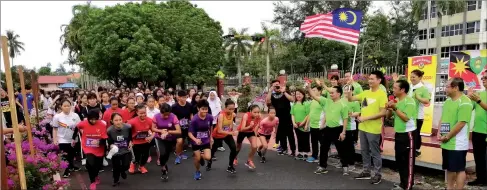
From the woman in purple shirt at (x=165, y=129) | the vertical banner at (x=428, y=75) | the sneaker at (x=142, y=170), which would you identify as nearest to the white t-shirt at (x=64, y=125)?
the sneaker at (x=142, y=170)

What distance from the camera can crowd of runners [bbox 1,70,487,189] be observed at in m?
5.28

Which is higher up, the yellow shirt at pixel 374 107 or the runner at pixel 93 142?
the yellow shirt at pixel 374 107

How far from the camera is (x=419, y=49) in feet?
139

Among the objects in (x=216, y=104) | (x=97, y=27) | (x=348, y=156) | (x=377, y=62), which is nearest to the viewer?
(x=348, y=156)

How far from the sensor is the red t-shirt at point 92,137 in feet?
19.8

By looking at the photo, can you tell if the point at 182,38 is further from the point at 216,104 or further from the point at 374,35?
the point at 374,35

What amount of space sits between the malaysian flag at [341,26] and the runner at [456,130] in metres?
4.88

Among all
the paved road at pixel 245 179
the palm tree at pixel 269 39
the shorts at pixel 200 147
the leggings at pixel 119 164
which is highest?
the palm tree at pixel 269 39

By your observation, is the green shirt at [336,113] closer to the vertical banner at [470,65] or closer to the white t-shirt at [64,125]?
the vertical banner at [470,65]

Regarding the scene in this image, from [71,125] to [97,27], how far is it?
16330 millimetres

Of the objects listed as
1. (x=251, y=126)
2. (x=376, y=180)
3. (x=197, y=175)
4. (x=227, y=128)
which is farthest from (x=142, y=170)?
(x=376, y=180)

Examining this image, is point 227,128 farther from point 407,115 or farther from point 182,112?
point 407,115

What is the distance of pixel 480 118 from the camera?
18.1 feet

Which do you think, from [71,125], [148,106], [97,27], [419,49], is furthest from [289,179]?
[419,49]
